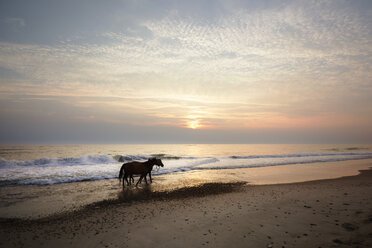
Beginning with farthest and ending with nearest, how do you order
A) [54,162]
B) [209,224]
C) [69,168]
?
[54,162], [69,168], [209,224]

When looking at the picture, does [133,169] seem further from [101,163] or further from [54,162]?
[54,162]

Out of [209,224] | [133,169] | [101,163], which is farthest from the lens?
[101,163]

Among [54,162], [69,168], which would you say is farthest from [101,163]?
[69,168]

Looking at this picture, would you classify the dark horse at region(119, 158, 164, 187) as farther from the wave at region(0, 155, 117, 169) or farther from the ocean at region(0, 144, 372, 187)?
the wave at region(0, 155, 117, 169)

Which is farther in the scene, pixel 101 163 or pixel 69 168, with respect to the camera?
pixel 101 163

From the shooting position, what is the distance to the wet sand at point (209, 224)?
5246 millimetres

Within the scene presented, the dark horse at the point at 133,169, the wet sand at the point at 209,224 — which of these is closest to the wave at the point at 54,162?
the dark horse at the point at 133,169

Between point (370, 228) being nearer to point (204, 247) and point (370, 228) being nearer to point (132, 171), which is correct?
point (204, 247)

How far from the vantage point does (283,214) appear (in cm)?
710

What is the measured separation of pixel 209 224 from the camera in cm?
644

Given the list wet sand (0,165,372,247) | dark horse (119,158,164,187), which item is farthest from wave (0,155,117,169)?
wet sand (0,165,372,247)

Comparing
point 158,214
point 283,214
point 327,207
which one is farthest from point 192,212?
point 327,207

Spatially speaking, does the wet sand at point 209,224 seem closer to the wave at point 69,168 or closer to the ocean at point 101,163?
the wave at point 69,168

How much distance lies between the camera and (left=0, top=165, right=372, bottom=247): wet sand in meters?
5.25
